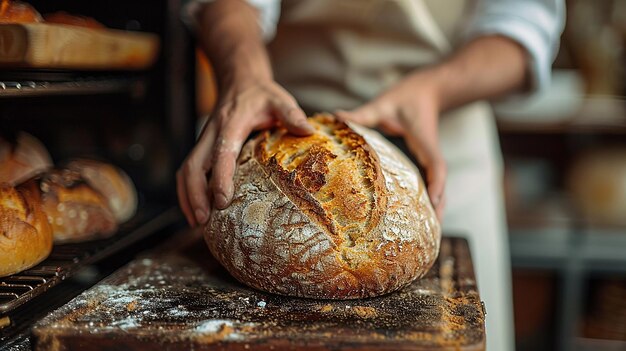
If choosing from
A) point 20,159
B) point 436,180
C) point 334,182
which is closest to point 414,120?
point 436,180

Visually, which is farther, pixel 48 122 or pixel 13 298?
pixel 48 122

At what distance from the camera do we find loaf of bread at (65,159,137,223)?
1698 millimetres

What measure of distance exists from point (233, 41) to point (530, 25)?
72 cm

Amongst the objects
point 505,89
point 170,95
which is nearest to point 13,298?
point 170,95

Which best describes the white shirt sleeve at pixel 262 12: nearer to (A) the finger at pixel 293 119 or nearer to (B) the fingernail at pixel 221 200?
(A) the finger at pixel 293 119

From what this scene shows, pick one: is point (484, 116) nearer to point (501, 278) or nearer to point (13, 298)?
point (501, 278)

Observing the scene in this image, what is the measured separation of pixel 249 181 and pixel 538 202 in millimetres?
2504

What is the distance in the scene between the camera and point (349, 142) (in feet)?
4.00

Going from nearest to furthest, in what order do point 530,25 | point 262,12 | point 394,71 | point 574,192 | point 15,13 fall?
point 15,13 → point 530,25 → point 262,12 → point 394,71 → point 574,192

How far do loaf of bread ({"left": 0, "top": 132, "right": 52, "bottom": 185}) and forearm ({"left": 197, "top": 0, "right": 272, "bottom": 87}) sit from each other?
509 mm

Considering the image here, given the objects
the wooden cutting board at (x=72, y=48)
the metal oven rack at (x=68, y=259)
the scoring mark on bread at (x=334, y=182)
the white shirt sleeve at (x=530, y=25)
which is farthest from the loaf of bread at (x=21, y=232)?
the white shirt sleeve at (x=530, y=25)

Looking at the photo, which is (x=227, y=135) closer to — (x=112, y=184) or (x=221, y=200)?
(x=221, y=200)

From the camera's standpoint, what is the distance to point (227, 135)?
123 cm

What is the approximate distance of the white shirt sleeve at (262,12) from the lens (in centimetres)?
168
